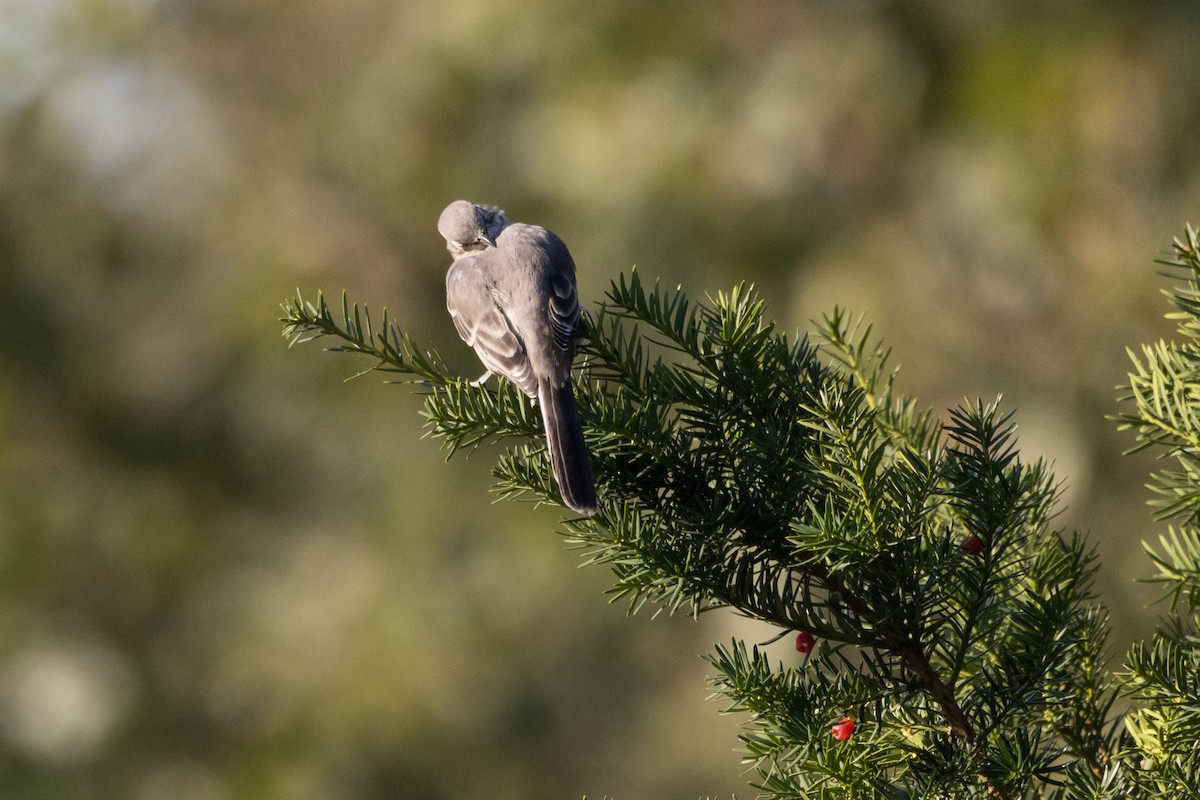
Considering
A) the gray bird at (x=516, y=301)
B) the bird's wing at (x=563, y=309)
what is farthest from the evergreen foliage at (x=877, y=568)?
the bird's wing at (x=563, y=309)

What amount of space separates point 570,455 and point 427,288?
6.45 metres

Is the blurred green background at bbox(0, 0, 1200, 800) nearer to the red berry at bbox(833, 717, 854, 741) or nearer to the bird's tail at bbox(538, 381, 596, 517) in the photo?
the bird's tail at bbox(538, 381, 596, 517)

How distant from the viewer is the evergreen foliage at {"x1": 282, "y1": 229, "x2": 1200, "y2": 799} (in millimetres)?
1234

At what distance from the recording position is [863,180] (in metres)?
6.63

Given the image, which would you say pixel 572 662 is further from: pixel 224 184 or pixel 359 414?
pixel 224 184

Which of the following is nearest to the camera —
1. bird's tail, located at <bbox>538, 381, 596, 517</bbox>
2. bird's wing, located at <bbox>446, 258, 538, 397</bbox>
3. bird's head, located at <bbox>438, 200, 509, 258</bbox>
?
bird's tail, located at <bbox>538, 381, 596, 517</bbox>

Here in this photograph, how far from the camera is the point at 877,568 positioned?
126 cm

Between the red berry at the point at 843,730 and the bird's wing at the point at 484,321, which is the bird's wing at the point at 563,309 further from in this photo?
the red berry at the point at 843,730

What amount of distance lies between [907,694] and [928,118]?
5501 mm

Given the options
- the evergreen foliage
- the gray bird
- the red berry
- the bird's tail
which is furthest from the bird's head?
the red berry

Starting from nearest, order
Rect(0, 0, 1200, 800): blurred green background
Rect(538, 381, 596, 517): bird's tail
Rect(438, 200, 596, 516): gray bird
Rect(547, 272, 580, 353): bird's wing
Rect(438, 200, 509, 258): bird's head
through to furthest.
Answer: Rect(538, 381, 596, 517): bird's tail < Rect(438, 200, 596, 516): gray bird < Rect(547, 272, 580, 353): bird's wing < Rect(438, 200, 509, 258): bird's head < Rect(0, 0, 1200, 800): blurred green background

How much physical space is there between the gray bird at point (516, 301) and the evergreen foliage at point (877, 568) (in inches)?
10.9

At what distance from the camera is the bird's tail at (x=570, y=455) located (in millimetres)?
1424

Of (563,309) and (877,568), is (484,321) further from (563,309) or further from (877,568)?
(877,568)
